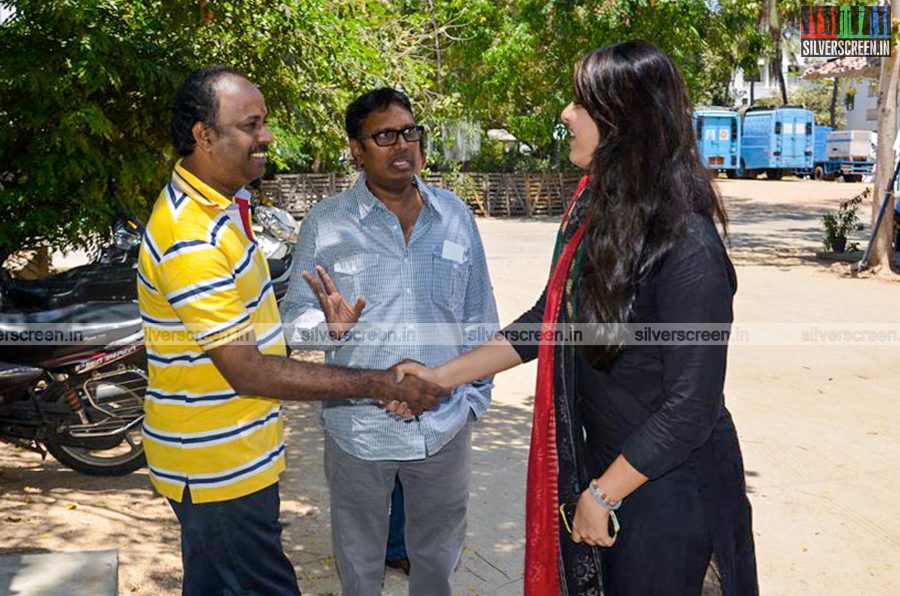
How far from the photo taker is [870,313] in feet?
36.8

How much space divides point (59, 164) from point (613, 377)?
4.96 metres

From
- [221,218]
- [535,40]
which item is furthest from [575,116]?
[535,40]

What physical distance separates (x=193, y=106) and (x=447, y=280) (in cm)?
113

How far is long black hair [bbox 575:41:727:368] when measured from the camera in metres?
2.22

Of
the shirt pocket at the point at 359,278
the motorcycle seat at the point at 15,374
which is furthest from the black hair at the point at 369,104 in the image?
the motorcycle seat at the point at 15,374

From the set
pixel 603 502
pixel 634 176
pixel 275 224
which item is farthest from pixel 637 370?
pixel 275 224

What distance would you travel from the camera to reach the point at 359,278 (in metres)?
3.35

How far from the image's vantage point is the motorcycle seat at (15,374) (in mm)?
4941

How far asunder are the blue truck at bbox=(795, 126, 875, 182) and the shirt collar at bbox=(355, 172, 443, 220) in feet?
135

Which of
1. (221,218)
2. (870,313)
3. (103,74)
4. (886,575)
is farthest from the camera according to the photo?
(870,313)

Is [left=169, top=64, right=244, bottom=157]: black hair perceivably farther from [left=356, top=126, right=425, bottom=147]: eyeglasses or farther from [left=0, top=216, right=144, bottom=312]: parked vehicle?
[left=0, top=216, right=144, bottom=312]: parked vehicle

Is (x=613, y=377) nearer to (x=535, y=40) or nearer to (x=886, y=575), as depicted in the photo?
(x=886, y=575)

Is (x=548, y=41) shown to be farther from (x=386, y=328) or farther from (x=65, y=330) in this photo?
(x=386, y=328)

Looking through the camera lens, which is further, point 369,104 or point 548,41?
point 548,41
